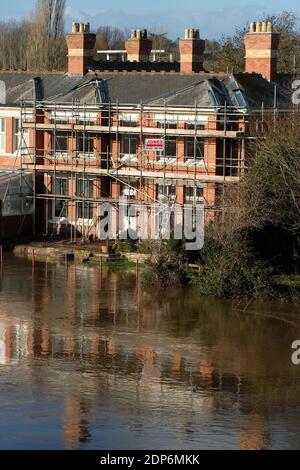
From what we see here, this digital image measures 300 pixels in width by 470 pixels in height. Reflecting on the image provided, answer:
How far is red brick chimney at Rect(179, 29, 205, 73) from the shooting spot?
125ft

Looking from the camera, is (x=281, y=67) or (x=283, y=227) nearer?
(x=283, y=227)

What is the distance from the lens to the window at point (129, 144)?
3509cm

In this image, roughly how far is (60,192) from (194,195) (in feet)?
17.5

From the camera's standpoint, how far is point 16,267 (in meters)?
32.4

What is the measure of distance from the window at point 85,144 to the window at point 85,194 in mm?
961

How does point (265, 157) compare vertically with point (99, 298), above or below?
above

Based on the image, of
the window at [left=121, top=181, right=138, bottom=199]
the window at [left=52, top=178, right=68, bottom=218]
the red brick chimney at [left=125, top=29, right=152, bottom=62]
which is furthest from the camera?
the red brick chimney at [left=125, top=29, right=152, bottom=62]

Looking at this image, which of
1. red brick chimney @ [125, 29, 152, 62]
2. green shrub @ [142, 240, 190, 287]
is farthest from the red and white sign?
red brick chimney @ [125, 29, 152, 62]

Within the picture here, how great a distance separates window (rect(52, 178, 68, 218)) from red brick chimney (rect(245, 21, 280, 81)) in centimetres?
752

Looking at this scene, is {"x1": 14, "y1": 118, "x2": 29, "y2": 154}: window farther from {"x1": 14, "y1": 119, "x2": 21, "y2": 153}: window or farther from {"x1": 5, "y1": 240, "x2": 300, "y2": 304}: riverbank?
{"x1": 5, "y1": 240, "x2": 300, "y2": 304}: riverbank
